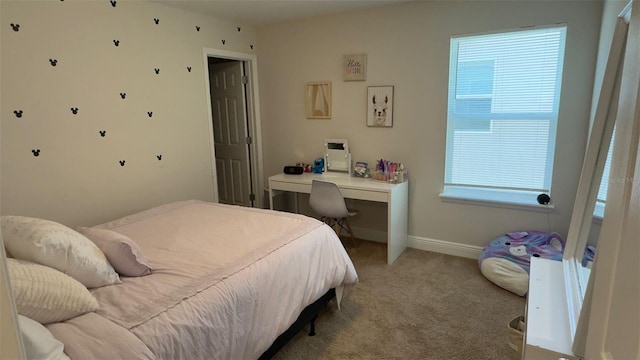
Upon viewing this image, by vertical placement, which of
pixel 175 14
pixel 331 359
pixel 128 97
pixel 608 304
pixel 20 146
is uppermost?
pixel 175 14

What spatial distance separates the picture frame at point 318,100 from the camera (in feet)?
12.8

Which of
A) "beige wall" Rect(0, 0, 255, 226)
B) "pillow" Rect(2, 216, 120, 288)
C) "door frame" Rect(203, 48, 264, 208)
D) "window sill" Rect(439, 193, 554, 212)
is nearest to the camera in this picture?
"pillow" Rect(2, 216, 120, 288)

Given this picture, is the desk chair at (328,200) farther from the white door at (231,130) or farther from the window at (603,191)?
the window at (603,191)

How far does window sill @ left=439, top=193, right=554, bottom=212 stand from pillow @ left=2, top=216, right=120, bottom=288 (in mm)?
2800

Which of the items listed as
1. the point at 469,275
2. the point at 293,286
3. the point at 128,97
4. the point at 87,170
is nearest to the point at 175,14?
the point at 128,97

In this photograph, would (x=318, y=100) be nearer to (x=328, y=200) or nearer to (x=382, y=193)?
(x=328, y=200)

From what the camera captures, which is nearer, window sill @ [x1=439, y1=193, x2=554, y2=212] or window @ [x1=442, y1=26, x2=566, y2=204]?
window @ [x1=442, y1=26, x2=566, y2=204]

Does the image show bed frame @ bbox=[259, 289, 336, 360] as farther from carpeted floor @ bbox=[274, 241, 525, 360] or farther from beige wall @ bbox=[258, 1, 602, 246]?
beige wall @ bbox=[258, 1, 602, 246]

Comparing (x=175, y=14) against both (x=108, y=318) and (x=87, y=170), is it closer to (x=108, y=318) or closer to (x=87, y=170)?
(x=87, y=170)

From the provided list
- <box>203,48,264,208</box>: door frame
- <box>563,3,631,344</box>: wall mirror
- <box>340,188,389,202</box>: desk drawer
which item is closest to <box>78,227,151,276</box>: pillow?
<box>563,3,631,344</box>: wall mirror

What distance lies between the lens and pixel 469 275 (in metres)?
3.09

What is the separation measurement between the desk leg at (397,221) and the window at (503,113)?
394mm

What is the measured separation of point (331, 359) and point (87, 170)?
7.37 feet

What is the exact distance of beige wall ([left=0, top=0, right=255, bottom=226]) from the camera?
238 cm
